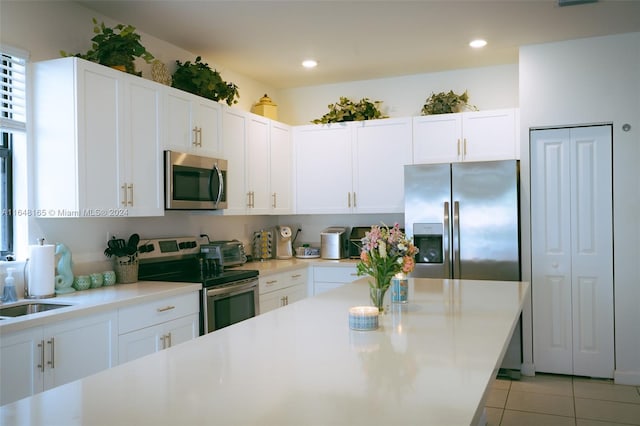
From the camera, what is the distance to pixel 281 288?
4559mm

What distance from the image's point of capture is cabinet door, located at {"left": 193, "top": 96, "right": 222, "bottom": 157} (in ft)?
12.8

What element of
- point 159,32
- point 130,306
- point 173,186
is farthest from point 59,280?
point 159,32

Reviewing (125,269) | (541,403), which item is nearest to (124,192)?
(125,269)

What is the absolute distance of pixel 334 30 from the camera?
12.6 ft

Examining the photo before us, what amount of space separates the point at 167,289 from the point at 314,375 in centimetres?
194

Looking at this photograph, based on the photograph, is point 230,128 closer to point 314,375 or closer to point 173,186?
point 173,186

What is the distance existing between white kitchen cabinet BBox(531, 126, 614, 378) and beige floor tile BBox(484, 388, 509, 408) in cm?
58

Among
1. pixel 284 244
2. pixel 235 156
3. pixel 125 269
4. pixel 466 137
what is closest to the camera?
pixel 125 269

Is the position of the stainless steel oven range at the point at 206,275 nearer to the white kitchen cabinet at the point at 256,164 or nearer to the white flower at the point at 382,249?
the white kitchen cabinet at the point at 256,164

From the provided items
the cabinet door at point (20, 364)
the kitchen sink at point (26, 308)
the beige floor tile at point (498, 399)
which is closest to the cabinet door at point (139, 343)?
the kitchen sink at point (26, 308)

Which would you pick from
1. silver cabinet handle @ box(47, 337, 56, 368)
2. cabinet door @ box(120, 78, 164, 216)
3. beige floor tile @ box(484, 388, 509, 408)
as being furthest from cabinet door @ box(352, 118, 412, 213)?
silver cabinet handle @ box(47, 337, 56, 368)

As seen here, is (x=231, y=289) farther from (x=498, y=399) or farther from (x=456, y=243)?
(x=498, y=399)

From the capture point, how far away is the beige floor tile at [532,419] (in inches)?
132

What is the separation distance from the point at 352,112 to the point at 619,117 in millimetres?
2315
